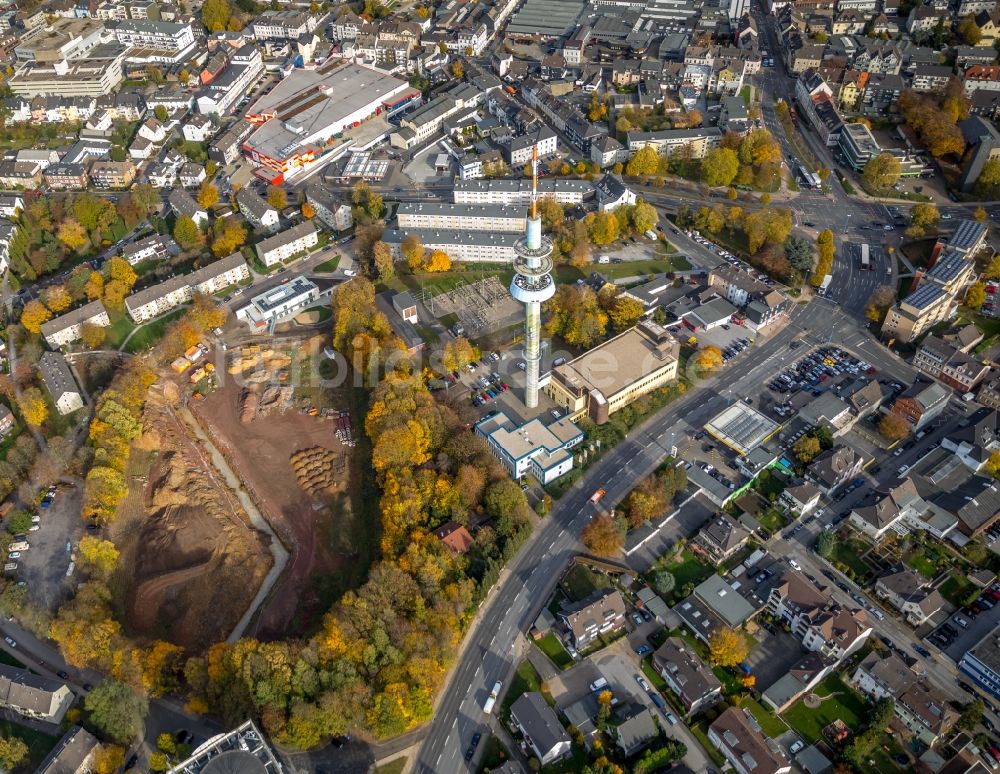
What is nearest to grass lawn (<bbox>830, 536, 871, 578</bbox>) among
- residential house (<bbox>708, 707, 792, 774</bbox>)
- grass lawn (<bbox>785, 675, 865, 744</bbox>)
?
grass lawn (<bbox>785, 675, 865, 744</bbox>)

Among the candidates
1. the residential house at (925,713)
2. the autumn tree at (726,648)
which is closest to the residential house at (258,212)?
the autumn tree at (726,648)

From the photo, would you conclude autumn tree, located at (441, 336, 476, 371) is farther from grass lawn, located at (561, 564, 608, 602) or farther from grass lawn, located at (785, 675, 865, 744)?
grass lawn, located at (785, 675, 865, 744)

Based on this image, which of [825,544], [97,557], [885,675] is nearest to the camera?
[885,675]

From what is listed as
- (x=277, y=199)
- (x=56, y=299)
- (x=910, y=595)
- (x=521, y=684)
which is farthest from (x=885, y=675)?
(x=56, y=299)

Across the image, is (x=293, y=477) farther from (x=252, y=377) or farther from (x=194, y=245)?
(x=194, y=245)

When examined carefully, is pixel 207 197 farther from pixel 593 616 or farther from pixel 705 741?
pixel 705 741

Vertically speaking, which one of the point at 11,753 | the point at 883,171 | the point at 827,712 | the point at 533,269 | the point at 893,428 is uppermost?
the point at 533,269
